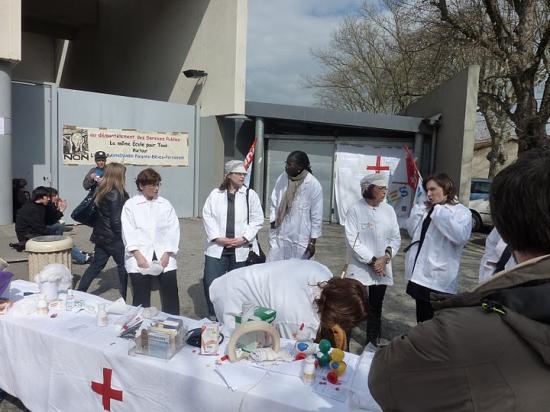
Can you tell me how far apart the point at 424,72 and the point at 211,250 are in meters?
14.5

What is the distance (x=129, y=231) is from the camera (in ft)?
12.7

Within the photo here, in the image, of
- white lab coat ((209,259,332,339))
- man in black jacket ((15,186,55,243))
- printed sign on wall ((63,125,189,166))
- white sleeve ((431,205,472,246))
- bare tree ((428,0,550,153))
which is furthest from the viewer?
bare tree ((428,0,550,153))

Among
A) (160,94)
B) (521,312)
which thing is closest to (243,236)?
(521,312)

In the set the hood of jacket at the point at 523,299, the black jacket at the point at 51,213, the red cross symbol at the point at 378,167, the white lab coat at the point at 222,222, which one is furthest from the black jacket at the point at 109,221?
the red cross symbol at the point at 378,167

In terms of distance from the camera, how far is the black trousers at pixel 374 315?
13.1 feet

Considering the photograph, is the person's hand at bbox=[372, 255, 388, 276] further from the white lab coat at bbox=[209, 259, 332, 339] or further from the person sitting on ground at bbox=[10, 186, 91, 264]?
the person sitting on ground at bbox=[10, 186, 91, 264]

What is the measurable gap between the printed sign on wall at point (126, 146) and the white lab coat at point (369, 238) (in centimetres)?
733

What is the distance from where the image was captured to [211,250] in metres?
4.31

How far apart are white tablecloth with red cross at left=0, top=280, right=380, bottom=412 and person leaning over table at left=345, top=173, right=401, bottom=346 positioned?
6.06 feet

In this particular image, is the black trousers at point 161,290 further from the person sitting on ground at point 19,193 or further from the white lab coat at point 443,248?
the person sitting on ground at point 19,193

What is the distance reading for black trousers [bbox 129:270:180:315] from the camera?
12.6ft

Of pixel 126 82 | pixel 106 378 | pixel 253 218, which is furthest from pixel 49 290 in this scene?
pixel 126 82

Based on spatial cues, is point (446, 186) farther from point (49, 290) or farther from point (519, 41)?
point (519, 41)

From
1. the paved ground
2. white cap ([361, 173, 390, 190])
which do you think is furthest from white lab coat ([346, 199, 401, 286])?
the paved ground
